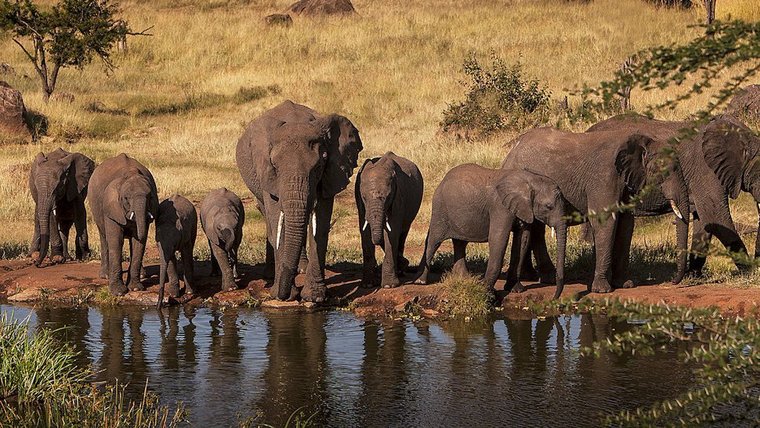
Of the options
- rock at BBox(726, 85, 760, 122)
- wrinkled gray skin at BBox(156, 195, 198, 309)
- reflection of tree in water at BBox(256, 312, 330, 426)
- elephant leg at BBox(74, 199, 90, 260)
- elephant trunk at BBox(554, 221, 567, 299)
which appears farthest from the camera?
rock at BBox(726, 85, 760, 122)

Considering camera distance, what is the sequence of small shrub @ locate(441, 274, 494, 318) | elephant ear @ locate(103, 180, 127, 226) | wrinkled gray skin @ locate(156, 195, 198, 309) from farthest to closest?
elephant ear @ locate(103, 180, 127, 226) → wrinkled gray skin @ locate(156, 195, 198, 309) → small shrub @ locate(441, 274, 494, 318)

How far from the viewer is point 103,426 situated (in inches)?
319

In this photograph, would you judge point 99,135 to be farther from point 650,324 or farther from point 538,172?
point 650,324

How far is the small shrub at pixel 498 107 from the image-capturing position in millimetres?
31281

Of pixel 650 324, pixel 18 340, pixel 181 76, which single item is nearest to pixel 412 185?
pixel 18 340

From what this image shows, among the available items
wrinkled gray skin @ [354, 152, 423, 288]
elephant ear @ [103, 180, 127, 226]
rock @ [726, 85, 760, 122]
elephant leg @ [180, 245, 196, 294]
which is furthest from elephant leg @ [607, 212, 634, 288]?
rock @ [726, 85, 760, 122]

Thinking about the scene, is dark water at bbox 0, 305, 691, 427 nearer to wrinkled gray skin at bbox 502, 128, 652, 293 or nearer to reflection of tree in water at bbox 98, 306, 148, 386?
reflection of tree in water at bbox 98, 306, 148, 386

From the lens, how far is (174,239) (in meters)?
15.2

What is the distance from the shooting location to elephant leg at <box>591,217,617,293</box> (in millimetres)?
15039

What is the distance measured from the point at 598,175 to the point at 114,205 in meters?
6.37

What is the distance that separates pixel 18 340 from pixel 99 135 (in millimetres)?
26451

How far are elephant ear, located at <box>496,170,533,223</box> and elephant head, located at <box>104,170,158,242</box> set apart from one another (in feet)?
14.7

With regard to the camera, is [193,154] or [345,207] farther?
[193,154]

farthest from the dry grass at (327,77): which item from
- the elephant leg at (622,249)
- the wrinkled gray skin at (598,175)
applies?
the elephant leg at (622,249)
